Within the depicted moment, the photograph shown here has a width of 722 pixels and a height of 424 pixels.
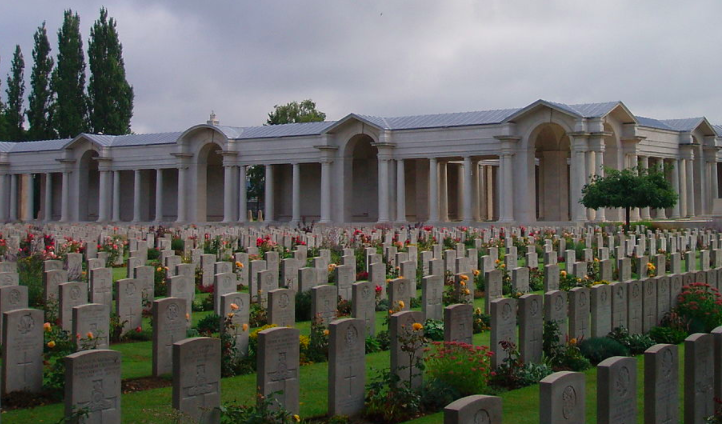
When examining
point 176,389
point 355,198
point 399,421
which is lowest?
point 399,421

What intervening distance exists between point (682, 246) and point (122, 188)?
43490mm

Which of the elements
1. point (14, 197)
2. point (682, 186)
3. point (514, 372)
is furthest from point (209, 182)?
point (514, 372)

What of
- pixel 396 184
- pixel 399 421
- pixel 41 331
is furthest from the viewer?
pixel 396 184

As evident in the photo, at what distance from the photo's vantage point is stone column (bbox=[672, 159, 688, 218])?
47.3 m

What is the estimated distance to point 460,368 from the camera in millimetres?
8250

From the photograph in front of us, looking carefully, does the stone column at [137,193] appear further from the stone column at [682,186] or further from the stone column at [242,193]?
the stone column at [682,186]

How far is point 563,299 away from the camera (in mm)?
10531

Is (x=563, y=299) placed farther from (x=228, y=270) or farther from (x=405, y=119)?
(x=405, y=119)

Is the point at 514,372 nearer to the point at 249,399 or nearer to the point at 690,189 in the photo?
the point at 249,399

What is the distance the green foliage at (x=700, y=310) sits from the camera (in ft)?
39.6

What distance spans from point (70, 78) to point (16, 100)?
21.8ft

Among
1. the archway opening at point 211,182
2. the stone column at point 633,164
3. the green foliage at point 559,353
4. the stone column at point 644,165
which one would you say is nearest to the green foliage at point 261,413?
the green foliage at point 559,353

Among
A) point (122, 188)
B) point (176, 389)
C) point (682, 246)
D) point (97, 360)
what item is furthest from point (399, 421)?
point (122, 188)

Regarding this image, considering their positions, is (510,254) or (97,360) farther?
(510,254)
